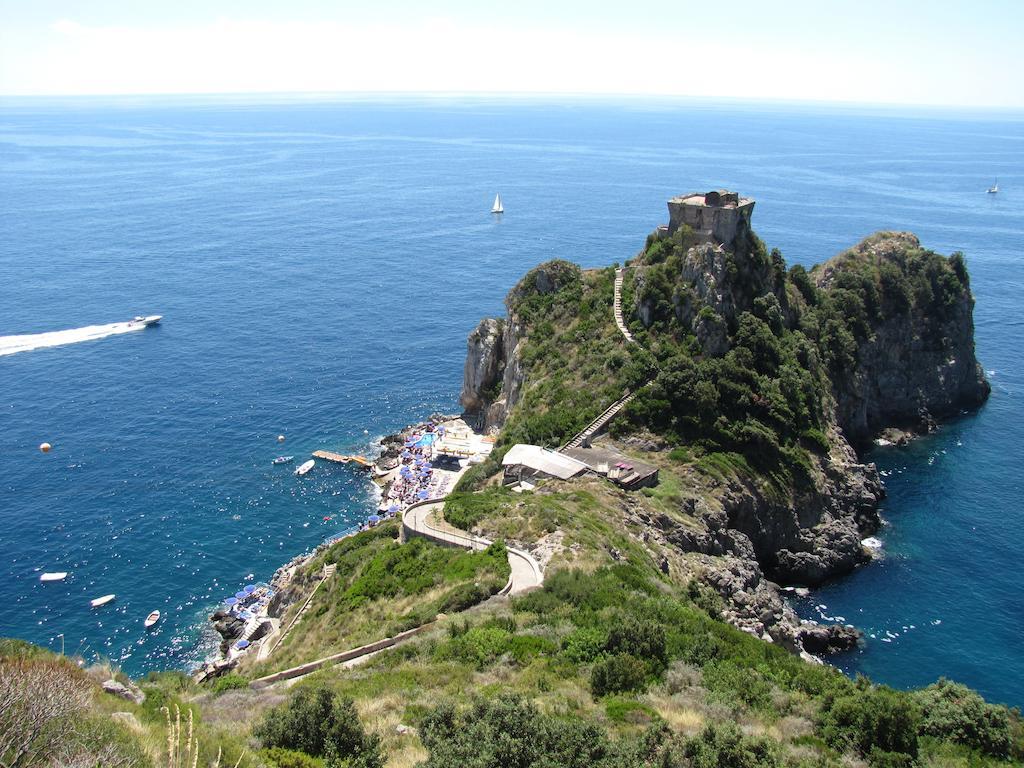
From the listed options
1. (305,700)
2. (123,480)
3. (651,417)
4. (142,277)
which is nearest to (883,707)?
(305,700)

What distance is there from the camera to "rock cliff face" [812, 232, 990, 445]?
8606 cm

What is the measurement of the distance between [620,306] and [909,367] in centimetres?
3739

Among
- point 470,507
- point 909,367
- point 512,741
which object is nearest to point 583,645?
point 512,741

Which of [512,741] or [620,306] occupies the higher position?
[512,741]

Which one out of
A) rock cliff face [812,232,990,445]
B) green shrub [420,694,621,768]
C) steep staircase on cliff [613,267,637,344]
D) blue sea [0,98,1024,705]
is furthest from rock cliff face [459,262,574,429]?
green shrub [420,694,621,768]

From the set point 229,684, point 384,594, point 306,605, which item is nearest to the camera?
point 229,684

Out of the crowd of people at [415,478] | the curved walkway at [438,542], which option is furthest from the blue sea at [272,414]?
the curved walkway at [438,542]

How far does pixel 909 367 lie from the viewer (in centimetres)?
9131

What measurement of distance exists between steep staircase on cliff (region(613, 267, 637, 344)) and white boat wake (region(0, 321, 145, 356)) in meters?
71.9

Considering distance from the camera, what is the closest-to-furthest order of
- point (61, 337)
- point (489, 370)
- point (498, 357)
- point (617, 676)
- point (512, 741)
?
1. point (512, 741)
2. point (617, 676)
3. point (489, 370)
4. point (498, 357)
5. point (61, 337)

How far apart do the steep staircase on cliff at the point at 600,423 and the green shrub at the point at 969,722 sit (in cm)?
3632

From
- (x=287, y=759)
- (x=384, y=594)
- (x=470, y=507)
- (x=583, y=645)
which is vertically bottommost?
(x=384, y=594)

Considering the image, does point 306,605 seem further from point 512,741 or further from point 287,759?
point 512,741

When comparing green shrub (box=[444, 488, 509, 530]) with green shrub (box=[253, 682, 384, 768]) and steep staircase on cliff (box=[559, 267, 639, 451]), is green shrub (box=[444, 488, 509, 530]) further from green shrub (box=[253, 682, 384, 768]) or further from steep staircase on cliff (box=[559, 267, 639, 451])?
green shrub (box=[253, 682, 384, 768])
